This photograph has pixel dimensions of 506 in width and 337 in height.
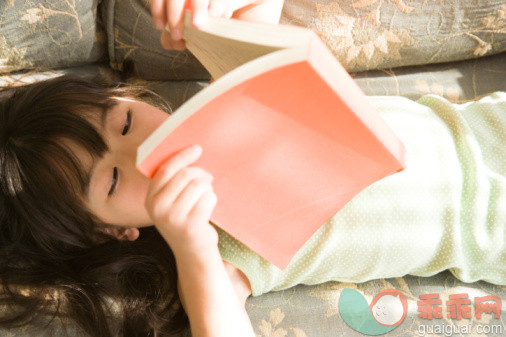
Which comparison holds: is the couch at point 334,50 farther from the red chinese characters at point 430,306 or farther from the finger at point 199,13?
the finger at point 199,13

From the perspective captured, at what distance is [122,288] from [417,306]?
0.61m

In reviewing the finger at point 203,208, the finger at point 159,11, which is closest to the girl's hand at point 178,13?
the finger at point 159,11

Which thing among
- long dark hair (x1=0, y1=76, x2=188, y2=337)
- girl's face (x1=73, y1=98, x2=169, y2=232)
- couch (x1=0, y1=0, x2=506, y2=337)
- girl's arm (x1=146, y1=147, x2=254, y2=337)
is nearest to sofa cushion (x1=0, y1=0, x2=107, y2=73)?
couch (x1=0, y1=0, x2=506, y2=337)

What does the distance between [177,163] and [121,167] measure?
0.22 metres

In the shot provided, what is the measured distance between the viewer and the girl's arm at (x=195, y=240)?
0.56 meters

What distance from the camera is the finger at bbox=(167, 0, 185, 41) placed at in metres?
0.67

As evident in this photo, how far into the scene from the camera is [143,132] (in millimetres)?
731

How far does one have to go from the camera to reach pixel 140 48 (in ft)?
3.56

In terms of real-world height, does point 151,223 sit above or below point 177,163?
below

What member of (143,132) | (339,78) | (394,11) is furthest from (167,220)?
(394,11)

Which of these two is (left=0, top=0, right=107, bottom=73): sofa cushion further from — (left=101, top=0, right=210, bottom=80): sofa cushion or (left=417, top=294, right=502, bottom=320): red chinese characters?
(left=417, top=294, right=502, bottom=320): red chinese characters

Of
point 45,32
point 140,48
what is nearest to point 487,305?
point 140,48

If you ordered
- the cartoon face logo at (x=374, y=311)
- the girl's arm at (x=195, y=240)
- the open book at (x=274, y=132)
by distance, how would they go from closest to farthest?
the open book at (x=274, y=132)
the girl's arm at (x=195, y=240)
the cartoon face logo at (x=374, y=311)

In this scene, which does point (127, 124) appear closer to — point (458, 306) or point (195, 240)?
point (195, 240)
